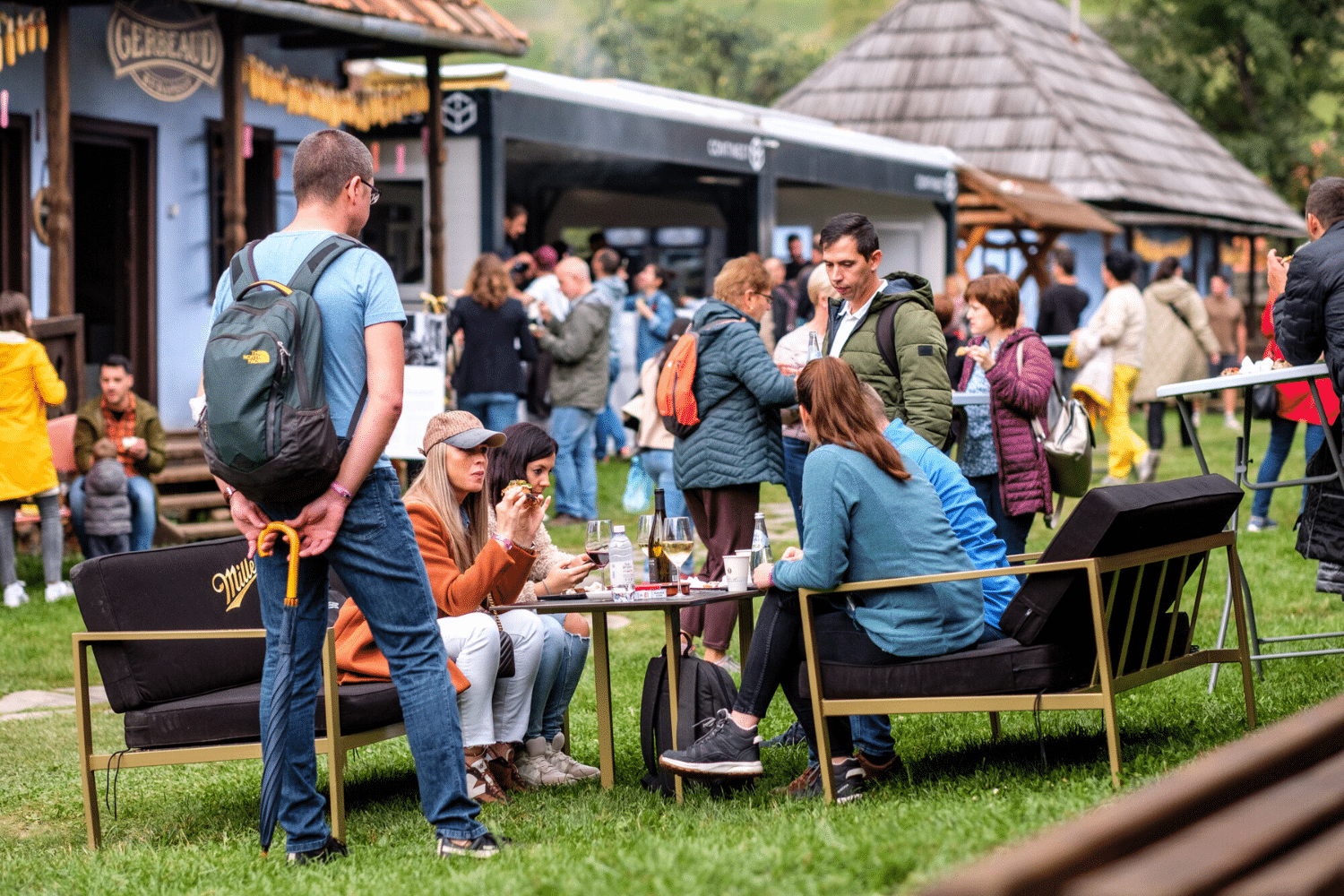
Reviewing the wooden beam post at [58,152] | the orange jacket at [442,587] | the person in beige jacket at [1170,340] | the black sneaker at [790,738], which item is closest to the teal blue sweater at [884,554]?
the orange jacket at [442,587]

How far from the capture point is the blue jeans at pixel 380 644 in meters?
4.38

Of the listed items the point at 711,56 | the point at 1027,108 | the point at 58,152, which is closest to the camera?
the point at 58,152

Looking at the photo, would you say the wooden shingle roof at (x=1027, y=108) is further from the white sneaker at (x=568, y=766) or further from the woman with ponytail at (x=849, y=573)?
the woman with ponytail at (x=849, y=573)

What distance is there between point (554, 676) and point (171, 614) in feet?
4.10

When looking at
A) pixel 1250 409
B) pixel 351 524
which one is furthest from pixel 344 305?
pixel 1250 409

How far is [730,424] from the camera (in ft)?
23.7

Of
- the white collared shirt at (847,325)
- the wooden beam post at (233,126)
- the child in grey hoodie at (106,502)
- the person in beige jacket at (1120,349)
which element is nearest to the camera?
the white collared shirt at (847,325)

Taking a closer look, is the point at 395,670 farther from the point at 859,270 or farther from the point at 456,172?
the point at 456,172

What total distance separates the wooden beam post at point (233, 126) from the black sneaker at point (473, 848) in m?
8.12

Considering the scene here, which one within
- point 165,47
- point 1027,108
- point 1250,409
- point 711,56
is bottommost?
point 1250,409

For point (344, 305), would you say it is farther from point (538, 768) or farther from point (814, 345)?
point (814, 345)

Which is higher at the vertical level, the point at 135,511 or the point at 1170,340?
the point at 1170,340

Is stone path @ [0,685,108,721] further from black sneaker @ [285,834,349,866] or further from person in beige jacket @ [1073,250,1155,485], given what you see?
person in beige jacket @ [1073,250,1155,485]

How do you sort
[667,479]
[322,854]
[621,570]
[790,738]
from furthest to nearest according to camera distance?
[667,479] < [790,738] < [621,570] < [322,854]
